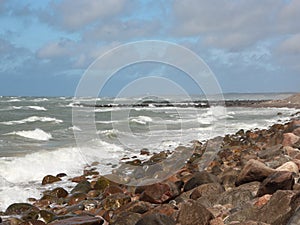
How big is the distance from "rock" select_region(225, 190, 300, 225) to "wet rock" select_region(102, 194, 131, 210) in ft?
9.03

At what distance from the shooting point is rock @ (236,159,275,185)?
585 cm

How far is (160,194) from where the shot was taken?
255 inches

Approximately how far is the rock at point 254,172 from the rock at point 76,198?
3202mm

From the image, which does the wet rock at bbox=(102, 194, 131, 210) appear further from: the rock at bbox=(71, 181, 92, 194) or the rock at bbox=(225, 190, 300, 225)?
the rock at bbox=(225, 190, 300, 225)

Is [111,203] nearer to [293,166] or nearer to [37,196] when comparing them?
[37,196]

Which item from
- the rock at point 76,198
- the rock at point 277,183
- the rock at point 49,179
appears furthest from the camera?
the rock at point 49,179

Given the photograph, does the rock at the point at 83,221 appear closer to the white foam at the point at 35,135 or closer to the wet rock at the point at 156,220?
the wet rock at the point at 156,220

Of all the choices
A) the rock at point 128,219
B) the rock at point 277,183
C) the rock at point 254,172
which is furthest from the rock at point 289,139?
the rock at point 128,219

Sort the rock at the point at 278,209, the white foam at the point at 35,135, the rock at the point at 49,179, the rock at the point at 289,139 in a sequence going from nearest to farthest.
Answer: the rock at the point at 278,209, the rock at the point at 49,179, the rock at the point at 289,139, the white foam at the point at 35,135

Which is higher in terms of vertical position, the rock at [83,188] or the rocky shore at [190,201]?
the rocky shore at [190,201]

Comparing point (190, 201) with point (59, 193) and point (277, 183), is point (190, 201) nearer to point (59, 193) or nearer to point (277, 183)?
point (277, 183)

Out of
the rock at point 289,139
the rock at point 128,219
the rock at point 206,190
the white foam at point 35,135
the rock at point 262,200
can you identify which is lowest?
the white foam at point 35,135

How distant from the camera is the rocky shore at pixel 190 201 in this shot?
4.41 m

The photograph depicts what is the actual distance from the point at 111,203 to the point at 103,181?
1.95m
